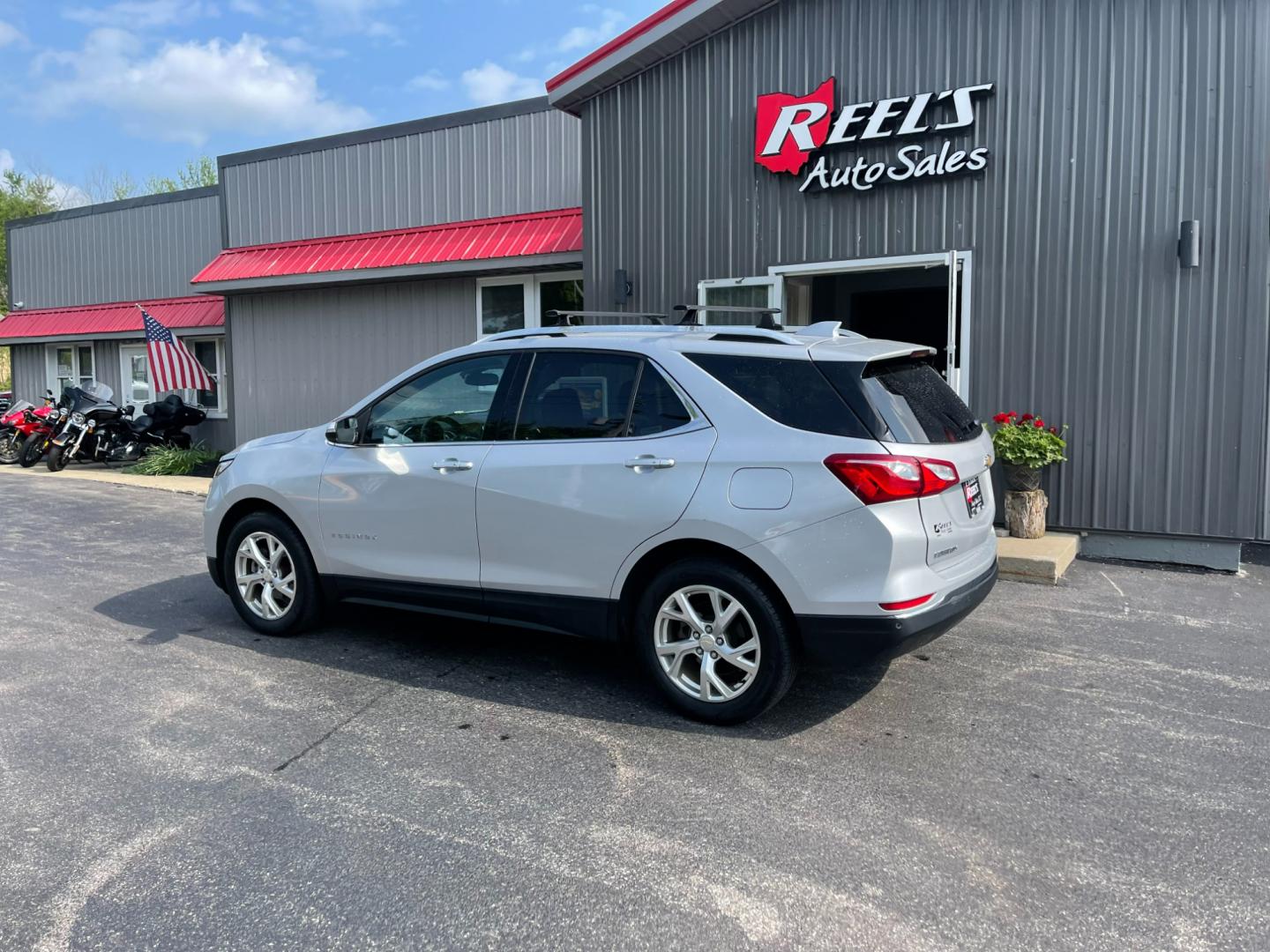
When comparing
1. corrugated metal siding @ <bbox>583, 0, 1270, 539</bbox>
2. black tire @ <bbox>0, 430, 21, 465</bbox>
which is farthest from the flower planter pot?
black tire @ <bbox>0, 430, 21, 465</bbox>

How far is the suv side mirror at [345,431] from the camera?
524 centimetres

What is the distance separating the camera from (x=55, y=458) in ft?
50.3

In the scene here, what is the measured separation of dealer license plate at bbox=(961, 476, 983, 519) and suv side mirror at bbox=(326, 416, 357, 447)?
10.4 feet

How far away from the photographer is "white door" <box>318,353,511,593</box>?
190 inches

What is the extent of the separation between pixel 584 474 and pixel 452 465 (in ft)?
2.64

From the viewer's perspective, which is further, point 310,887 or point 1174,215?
point 1174,215

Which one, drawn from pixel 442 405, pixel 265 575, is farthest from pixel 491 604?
pixel 265 575

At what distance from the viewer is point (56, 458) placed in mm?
15352

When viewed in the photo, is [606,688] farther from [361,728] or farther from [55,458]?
[55,458]

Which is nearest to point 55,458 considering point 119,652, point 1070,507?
point 119,652

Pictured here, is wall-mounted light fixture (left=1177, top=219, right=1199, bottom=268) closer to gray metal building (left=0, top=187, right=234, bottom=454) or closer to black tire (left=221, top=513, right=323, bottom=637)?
black tire (left=221, top=513, right=323, bottom=637)

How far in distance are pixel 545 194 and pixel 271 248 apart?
188 inches

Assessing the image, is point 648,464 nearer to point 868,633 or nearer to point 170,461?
point 868,633

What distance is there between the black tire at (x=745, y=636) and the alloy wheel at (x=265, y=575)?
2.36 meters
